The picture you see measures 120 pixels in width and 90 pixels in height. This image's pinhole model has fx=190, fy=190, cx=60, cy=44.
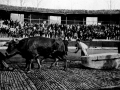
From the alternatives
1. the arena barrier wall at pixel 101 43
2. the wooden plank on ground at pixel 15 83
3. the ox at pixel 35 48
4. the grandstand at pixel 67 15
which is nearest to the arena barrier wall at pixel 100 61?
the ox at pixel 35 48

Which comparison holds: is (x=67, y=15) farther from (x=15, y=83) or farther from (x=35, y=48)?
(x=15, y=83)

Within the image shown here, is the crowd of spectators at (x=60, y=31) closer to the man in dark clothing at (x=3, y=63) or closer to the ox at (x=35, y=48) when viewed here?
the ox at (x=35, y=48)

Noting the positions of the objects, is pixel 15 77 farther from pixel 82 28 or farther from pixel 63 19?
pixel 63 19

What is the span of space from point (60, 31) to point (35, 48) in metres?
14.7

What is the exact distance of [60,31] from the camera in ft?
77.5

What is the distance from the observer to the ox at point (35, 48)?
9031 millimetres

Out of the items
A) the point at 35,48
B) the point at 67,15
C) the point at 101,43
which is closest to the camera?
the point at 35,48

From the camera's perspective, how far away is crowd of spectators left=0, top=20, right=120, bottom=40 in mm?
22578

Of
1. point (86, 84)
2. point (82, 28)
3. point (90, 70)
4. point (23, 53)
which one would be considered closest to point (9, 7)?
point (82, 28)

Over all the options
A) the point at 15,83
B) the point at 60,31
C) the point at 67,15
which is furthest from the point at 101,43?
the point at 15,83

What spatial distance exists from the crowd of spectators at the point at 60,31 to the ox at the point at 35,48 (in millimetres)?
12934

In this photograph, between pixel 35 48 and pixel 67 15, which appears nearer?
pixel 35 48

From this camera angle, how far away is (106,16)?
88.8ft

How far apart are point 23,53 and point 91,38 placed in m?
16.1
